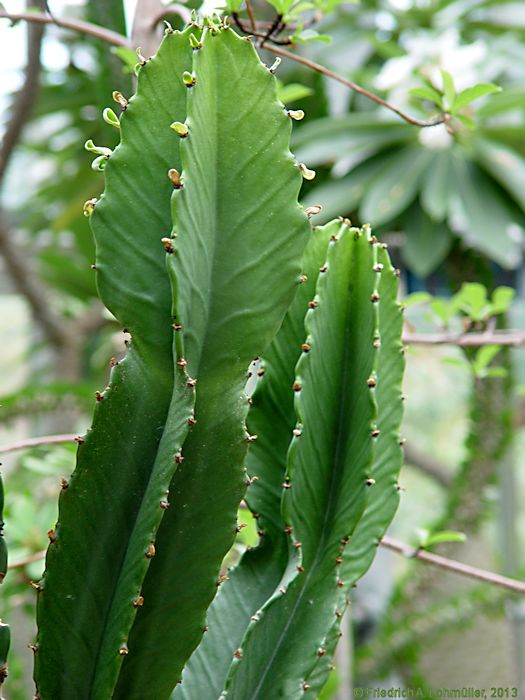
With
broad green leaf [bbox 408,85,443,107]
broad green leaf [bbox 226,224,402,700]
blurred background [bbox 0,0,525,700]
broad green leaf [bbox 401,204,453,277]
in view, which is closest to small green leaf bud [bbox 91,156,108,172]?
broad green leaf [bbox 226,224,402,700]

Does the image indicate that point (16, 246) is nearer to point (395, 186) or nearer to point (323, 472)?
point (395, 186)

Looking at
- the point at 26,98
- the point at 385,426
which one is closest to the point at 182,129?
the point at 385,426

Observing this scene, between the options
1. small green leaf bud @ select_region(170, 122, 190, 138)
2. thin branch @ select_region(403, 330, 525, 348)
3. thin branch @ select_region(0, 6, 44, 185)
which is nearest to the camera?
small green leaf bud @ select_region(170, 122, 190, 138)

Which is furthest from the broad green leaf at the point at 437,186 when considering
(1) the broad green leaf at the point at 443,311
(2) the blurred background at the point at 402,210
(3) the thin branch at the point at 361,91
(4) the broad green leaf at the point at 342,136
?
(3) the thin branch at the point at 361,91

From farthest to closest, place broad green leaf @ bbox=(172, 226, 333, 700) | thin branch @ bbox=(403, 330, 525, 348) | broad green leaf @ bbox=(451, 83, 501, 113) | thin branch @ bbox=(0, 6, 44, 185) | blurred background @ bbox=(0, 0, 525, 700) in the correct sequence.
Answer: blurred background @ bbox=(0, 0, 525, 700)
thin branch @ bbox=(0, 6, 44, 185)
thin branch @ bbox=(403, 330, 525, 348)
broad green leaf @ bbox=(451, 83, 501, 113)
broad green leaf @ bbox=(172, 226, 333, 700)

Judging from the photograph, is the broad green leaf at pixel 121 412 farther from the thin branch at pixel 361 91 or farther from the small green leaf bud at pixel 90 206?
the thin branch at pixel 361 91

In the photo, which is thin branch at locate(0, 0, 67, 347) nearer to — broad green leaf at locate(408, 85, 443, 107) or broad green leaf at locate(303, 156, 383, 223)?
broad green leaf at locate(303, 156, 383, 223)

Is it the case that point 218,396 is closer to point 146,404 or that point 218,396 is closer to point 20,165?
point 146,404
